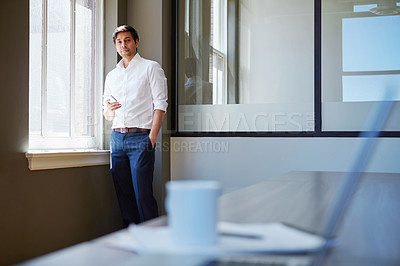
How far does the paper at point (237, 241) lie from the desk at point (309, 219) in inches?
0.8

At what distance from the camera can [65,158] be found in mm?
3031

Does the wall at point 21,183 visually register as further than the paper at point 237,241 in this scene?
Yes

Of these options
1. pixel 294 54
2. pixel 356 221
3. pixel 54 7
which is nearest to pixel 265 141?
pixel 294 54

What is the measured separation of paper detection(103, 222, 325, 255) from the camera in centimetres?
71

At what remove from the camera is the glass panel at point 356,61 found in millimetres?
3439

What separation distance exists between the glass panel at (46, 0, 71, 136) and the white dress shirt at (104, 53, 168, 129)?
0.30 metres

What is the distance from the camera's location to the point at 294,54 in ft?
12.1

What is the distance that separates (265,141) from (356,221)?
262cm

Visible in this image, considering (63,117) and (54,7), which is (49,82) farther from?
(54,7)

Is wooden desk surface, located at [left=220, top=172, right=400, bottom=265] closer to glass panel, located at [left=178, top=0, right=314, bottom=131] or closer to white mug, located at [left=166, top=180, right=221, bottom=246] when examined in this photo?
white mug, located at [left=166, top=180, right=221, bottom=246]

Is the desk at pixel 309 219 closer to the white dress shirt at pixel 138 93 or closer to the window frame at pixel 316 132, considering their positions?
the white dress shirt at pixel 138 93

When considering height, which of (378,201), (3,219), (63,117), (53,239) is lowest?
(53,239)

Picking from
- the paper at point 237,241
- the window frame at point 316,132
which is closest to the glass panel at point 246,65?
the window frame at point 316,132

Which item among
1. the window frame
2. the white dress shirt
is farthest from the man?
the window frame
